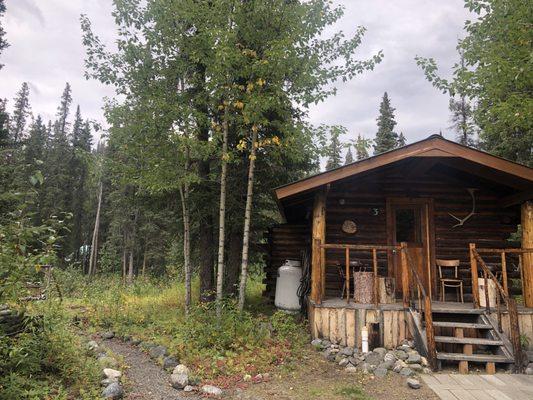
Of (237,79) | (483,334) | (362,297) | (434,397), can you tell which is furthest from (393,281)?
(237,79)

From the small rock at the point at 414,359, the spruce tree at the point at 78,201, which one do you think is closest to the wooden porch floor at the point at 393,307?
the small rock at the point at 414,359

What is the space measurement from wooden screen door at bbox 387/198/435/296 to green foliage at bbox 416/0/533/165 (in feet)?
9.69

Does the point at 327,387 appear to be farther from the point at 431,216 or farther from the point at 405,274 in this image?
the point at 431,216

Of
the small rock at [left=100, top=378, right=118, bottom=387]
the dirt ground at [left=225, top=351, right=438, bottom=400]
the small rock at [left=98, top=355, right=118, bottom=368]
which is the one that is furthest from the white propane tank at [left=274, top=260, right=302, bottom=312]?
the small rock at [left=100, top=378, right=118, bottom=387]

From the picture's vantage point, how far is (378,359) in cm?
723

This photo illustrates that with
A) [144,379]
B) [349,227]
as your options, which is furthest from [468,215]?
[144,379]

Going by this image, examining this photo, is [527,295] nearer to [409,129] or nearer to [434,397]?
[434,397]

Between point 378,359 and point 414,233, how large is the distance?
4371mm

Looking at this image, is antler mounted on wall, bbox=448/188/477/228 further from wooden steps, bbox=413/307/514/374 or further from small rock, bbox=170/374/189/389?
small rock, bbox=170/374/189/389

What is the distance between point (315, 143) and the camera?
9.64m

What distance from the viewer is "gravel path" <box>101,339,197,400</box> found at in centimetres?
548

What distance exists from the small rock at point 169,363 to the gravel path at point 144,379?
0.33 feet

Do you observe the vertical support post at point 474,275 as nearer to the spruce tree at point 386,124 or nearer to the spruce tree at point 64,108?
the spruce tree at point 386,124

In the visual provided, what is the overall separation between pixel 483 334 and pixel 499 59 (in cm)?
A: 601
